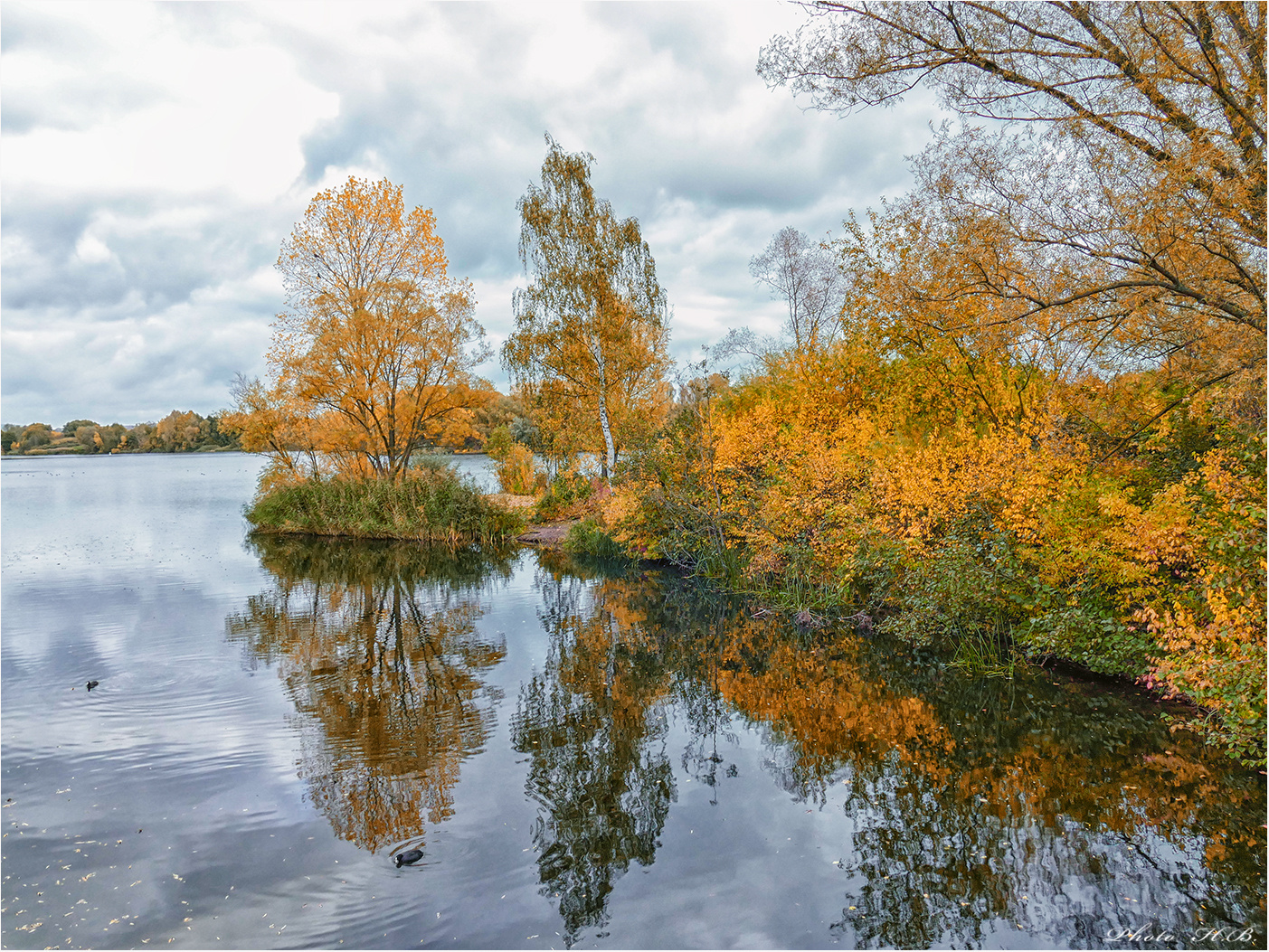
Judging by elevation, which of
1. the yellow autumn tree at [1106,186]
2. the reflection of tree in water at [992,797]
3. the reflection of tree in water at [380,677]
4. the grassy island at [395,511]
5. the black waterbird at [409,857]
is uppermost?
the yellow autumn tree at [1106,186]

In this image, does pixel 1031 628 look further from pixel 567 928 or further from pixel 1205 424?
pixel 567 928

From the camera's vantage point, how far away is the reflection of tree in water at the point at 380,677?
225 inches

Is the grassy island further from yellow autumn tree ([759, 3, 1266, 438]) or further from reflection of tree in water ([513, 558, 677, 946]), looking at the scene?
yellow autumn tree ([759, 3, 1266, 438])

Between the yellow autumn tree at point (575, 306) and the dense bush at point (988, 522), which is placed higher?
the yellow autumn tree at point (575, 306)

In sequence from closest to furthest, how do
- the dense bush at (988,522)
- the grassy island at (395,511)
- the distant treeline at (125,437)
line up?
the dense bush at (988,522), the grassy island at (395,511), the distant treeline at (125,437)

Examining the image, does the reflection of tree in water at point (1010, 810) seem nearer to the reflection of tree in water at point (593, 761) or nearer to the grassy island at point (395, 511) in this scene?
the reflection of tree in water at point (593, 761)

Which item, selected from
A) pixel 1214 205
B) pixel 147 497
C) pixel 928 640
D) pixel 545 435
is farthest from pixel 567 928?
pixel 147 497

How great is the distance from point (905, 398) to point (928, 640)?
168 inches

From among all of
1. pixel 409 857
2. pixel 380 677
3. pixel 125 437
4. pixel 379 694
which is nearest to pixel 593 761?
pixel 409 857

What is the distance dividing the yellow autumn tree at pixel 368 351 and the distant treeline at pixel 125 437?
197 feet

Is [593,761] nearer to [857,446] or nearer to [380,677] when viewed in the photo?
[380,677]

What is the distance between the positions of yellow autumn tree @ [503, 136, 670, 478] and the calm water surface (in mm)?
12507

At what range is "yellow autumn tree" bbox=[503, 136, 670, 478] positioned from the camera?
2180 centimetres

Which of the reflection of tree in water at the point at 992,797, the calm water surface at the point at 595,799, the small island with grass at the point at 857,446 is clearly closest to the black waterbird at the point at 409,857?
the calm water surface at the point at 595,799
